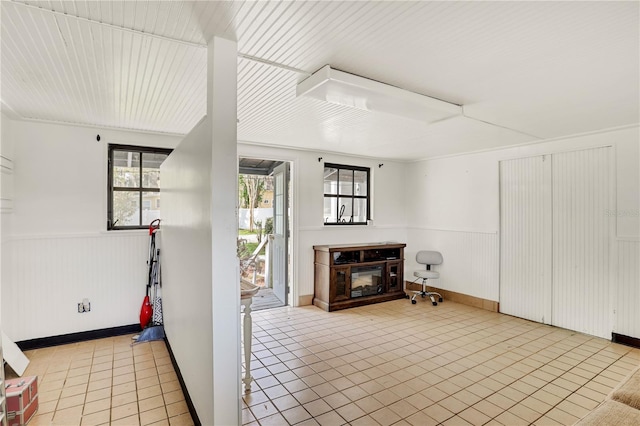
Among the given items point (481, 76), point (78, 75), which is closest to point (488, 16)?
point (481, 76)

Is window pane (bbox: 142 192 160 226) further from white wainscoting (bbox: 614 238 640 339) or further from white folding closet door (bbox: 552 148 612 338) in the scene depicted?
white wainscoting (bbox: 614 238 640 339)

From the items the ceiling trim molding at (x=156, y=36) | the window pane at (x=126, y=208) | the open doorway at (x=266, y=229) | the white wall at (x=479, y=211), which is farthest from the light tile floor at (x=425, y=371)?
the ceiling trim molding at (x=156, y=36)

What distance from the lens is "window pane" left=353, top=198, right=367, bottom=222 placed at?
5617 millimetres

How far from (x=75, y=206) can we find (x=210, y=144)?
2833mm

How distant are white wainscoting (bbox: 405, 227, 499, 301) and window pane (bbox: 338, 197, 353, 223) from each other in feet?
4.55

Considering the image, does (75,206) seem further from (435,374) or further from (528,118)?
(528,118)

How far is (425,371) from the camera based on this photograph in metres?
2.83

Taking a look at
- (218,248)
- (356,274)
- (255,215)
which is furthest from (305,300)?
(255,215)

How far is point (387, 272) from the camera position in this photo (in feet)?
17.0

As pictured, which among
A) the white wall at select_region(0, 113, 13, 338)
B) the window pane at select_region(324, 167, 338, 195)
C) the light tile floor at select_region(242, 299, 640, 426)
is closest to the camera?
the light tile floor at select_region(242, 299, 640, 426)

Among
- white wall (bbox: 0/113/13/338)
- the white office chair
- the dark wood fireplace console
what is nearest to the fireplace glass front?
the dark wood fireplace console

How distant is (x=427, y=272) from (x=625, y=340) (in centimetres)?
236

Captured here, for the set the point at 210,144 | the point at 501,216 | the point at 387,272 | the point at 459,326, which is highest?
the point at 210,144

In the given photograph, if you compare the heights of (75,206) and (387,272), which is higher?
(75,206)
